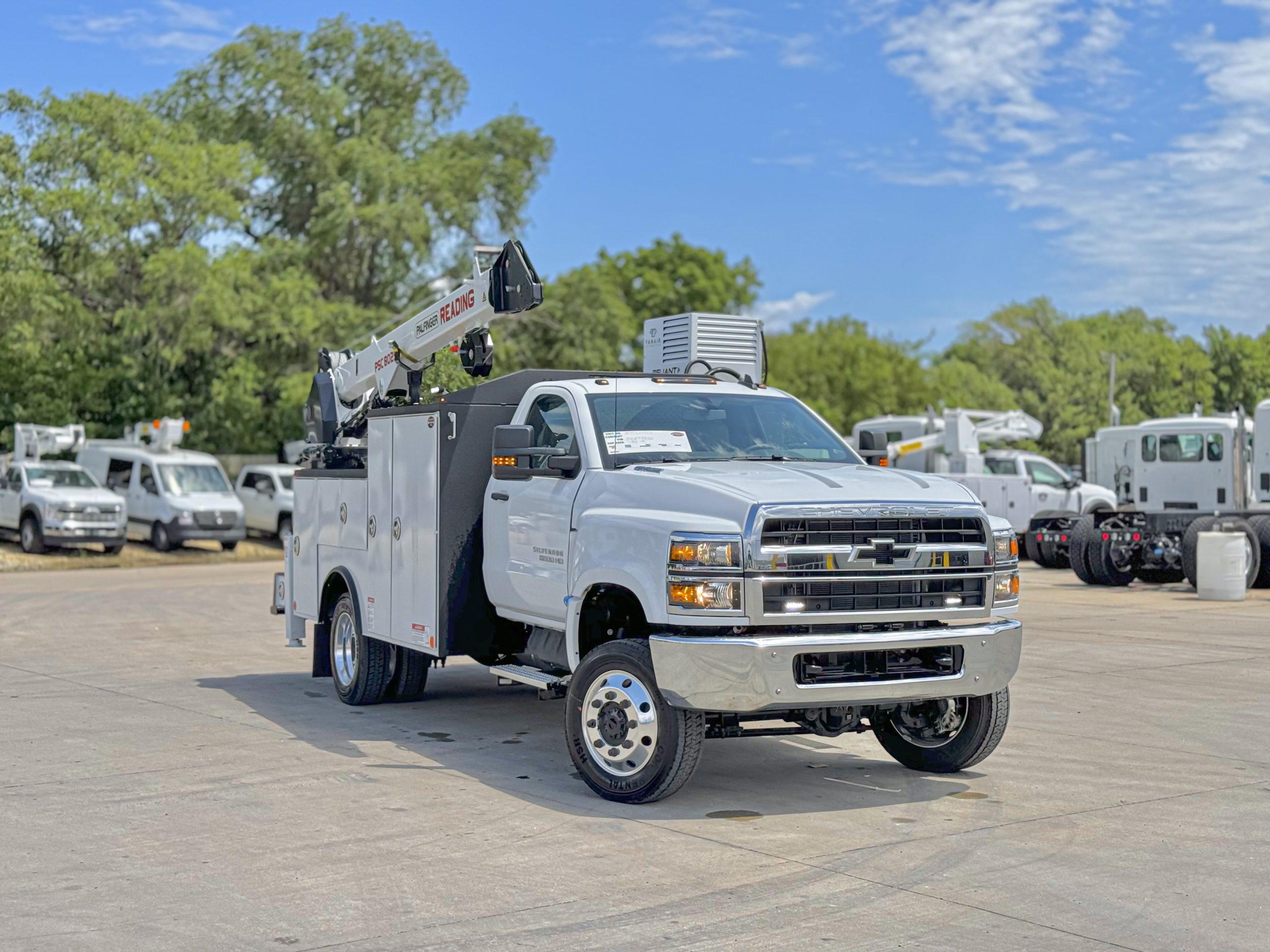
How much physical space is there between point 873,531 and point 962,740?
163cm

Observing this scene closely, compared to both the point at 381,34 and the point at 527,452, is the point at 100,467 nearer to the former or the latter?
the point at 381,34

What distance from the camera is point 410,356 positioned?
12016mm

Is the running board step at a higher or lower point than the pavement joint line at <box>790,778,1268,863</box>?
higher

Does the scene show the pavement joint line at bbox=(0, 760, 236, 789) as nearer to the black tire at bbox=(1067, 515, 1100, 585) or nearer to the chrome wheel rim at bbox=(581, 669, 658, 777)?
the chrome wheel rim at bbox=(581, 669, 658, 777)

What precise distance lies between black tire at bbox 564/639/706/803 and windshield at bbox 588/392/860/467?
1.29 metres

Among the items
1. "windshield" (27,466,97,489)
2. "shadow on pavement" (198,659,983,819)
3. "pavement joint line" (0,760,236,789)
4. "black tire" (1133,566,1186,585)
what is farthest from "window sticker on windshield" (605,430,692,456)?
"windshield" (27,466,97,489)

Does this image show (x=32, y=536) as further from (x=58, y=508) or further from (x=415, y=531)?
(x=415, y=531)

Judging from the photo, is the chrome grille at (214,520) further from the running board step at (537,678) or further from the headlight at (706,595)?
the headlight at (706,595)

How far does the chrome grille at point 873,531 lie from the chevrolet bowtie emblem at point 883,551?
0.09ft

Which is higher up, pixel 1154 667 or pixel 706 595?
pixel 706 595

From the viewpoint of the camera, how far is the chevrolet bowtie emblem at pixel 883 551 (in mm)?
7441

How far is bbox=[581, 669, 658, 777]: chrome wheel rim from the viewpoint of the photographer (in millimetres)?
7613

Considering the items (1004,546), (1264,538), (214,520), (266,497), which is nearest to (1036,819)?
(1004,546)

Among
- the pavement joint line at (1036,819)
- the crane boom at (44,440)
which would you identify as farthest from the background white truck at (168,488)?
the pavement joint line at (1036,819)
